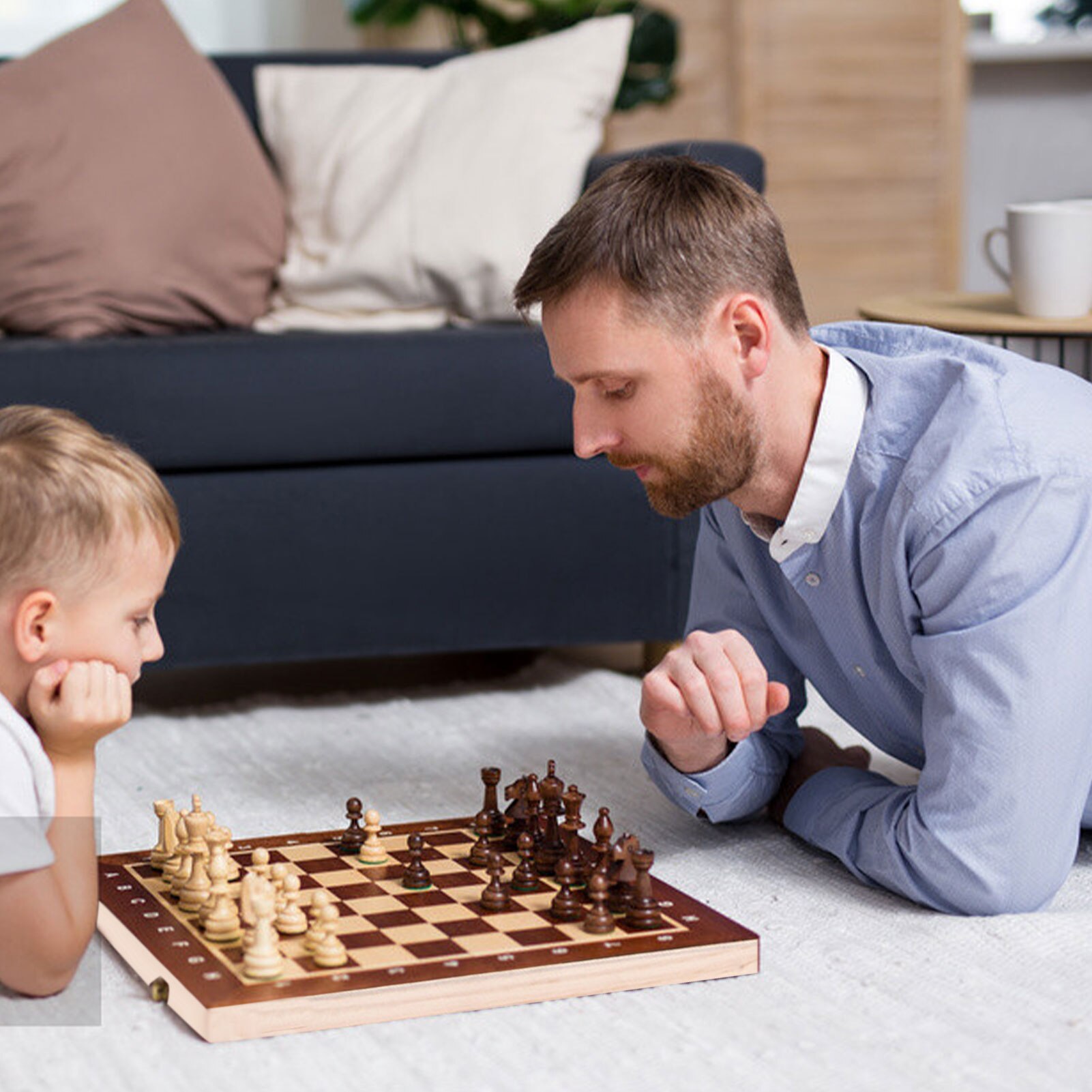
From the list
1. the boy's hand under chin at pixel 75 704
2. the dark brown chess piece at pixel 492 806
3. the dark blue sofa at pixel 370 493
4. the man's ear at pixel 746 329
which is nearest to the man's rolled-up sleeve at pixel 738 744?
the dark brown chess piece at pixel 492 806

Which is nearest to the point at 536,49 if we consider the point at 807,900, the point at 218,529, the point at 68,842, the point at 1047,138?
the point at 218,529

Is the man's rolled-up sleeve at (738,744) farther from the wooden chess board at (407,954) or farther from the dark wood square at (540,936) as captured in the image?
the dark wood square at (540,936)

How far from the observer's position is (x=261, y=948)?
1.35 meters

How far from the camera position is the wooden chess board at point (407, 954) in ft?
4.41

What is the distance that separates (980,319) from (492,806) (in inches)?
37.5

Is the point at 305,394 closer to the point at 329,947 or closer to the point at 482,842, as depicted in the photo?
the point at 482,842

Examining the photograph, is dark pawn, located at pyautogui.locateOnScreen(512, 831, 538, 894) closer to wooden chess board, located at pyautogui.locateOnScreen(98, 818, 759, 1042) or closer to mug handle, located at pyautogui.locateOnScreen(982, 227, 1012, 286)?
wooden chess board, located at pyautogui.locateOnScreen(98, 818, 759, 1042)

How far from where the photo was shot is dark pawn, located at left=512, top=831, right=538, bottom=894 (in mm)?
1553

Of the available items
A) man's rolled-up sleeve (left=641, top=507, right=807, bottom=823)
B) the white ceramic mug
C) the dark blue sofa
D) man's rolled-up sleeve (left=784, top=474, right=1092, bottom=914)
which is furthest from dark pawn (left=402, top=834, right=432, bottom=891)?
the white ceramic mug

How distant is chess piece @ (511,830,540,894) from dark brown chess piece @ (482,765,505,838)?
89 millimetres

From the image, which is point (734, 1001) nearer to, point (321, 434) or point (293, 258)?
point (321, 434)

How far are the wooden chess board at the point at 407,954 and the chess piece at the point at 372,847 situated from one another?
0.04 feet

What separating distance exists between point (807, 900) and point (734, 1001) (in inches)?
10.6

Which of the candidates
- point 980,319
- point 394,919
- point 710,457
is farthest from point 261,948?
point 980,319
